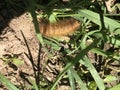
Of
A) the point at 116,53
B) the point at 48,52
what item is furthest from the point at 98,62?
the point at 48,52

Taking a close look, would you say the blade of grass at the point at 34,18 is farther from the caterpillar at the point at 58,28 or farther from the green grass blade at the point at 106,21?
the green grass blade at the point at 106,21

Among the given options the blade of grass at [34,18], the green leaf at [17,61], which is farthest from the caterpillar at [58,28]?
the green leaf at [17,61]

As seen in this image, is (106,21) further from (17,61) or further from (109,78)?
(17,61)

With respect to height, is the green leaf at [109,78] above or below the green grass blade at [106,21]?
below

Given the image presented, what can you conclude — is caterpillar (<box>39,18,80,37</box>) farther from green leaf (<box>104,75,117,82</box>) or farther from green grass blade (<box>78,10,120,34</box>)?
green leaf (<box>104,75,117,82</box>)

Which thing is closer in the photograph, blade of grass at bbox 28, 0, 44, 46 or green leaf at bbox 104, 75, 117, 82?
blade of grass at bbox 28, 0, 44, 46

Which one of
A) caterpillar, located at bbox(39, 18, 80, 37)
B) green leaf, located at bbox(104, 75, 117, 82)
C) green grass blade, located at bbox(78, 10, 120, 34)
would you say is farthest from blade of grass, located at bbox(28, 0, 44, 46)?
green leaf, located at bbox(104, 75, 117, 82)

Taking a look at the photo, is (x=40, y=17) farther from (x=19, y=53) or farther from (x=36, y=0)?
(x=19, y=53)

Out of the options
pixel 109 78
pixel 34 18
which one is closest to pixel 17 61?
pixel 34 18
